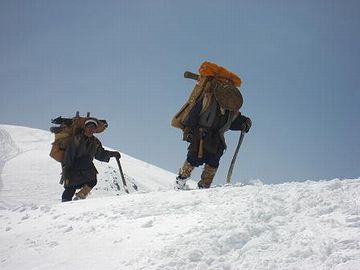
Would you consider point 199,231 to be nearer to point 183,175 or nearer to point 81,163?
point 183,175

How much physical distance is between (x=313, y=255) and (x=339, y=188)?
3.34ft

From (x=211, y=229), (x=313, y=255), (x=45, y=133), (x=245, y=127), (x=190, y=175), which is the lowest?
(x=313, y=255)

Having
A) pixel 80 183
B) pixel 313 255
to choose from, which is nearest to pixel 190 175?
pixel 80 183

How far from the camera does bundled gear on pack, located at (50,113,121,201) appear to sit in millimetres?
7652

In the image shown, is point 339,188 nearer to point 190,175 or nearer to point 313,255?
point 313,255

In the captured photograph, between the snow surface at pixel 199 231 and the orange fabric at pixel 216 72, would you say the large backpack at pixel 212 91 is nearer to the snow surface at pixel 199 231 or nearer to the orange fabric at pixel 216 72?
the orange fabric at pixel 216 72

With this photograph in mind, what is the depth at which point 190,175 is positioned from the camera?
6.47 m

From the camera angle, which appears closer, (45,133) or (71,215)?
(71,215)

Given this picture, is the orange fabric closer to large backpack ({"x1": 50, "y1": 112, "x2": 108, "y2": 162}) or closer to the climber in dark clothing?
the climber in dark clothing

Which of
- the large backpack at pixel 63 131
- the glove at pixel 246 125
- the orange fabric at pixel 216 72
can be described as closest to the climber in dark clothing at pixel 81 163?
the large backpack at pixel 63 131

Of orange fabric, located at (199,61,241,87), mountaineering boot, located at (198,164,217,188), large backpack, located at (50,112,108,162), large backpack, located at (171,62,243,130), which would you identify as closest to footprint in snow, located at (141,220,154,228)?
mountaineering boot, located at (198,164,217,188)

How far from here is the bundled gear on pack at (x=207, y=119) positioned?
21.0 ft

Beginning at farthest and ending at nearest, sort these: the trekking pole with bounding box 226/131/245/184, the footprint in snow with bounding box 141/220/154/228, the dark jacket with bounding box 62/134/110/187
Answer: the dark jacket with bounding box 62/134/110/187 → the trekking pole with bounding box 226/131/245/184 → the footprint in snow with bounding box 141/220/154/228

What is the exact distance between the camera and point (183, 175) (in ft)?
21.0
